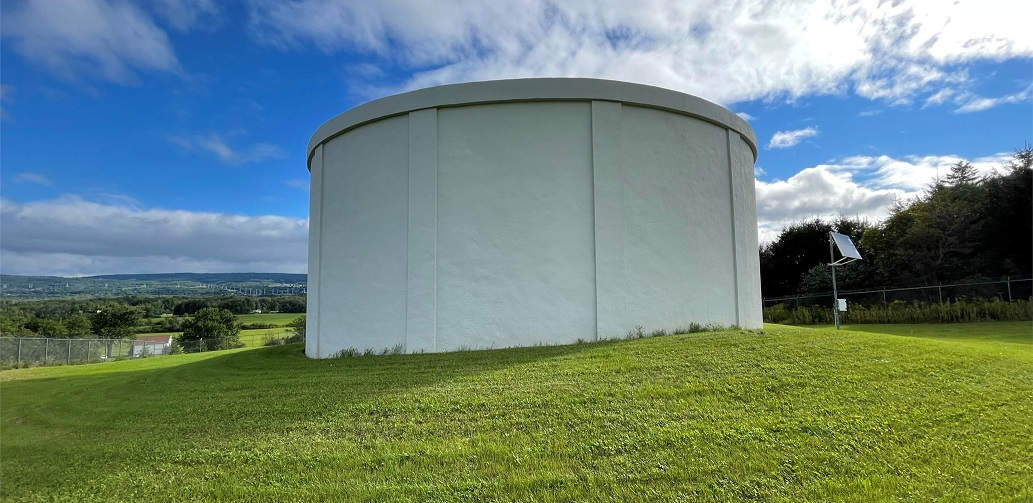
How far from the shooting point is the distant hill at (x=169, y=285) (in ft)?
106

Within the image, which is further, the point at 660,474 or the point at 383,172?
the point at 383,172

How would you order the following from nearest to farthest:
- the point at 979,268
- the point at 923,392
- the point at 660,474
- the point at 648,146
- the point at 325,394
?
the point at 660,474
the point at 923,392
the point at 325,394
the point at 648,146
the point at 979,268

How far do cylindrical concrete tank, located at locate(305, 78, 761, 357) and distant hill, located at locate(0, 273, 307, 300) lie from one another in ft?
65.5

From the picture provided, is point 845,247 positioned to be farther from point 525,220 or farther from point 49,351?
point 49,351

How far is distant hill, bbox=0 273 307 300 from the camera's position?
32406mm

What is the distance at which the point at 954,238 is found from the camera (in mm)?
26625

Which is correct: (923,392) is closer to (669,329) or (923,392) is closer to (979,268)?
(669,329)

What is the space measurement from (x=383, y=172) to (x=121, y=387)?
21.0 ft

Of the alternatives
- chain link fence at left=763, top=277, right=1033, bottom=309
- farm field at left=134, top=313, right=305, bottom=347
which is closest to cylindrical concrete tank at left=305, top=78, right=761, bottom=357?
chain link fence at left=763, top=277, right=1033, bottom=309

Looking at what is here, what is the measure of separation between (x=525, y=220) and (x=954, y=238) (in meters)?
26.8

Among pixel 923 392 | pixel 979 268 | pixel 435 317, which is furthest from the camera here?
pixel 979 268

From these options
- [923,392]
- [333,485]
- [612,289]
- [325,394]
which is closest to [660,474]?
[333,485]

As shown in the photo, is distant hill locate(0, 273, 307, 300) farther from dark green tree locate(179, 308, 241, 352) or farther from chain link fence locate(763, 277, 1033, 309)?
chain link fence locate(763, 277, 1033, 309)

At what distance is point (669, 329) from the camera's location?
11172 mm
